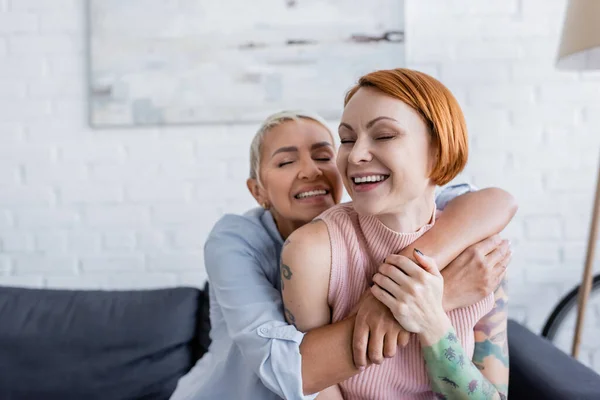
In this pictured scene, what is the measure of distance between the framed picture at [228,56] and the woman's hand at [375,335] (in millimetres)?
1246

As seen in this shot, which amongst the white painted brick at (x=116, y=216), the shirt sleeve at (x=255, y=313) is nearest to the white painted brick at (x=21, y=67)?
the white painted brick at (x=116, y=216)

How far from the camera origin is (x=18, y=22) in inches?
82.0

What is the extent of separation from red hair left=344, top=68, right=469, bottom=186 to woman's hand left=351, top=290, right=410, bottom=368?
0.87 feet

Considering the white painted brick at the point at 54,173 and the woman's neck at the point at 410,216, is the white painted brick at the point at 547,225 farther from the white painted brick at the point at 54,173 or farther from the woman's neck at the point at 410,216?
the white painted brick at the point at 54,173

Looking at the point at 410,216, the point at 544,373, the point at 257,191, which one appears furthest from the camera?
the point at 257,191

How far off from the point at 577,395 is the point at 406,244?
482 millimetres

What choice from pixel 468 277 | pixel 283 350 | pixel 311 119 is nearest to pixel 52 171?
pixel 311 119

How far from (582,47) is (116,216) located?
1.76 m

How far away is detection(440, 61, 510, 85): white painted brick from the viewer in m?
2.00

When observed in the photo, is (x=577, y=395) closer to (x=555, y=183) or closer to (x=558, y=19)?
Result: (x=555, y=183)

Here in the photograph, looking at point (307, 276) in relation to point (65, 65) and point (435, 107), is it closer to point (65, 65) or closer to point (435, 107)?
point (435, 107)

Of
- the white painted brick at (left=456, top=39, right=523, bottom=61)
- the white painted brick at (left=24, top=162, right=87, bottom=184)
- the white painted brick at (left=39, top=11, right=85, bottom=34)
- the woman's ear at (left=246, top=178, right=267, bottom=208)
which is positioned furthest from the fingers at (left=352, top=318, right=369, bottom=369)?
the white painted brick at (left=39, top=11, right=85, bottom=34)

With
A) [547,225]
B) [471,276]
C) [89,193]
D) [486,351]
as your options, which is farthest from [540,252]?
[89,193]

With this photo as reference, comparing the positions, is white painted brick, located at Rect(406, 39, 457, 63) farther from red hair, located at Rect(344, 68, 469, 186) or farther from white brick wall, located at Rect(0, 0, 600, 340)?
red hair, located at Rect(344, 68, 469, 186)
